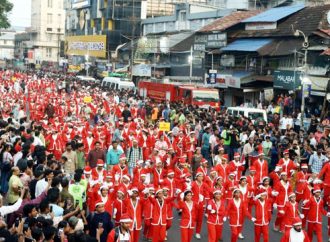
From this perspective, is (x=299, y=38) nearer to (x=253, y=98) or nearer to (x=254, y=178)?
(x=253, y=98)

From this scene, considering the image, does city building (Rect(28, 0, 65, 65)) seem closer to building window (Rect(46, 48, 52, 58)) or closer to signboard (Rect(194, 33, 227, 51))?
building window (Rect(46, 48, 52, 58))

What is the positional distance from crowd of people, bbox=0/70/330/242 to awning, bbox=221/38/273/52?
56.6 ft

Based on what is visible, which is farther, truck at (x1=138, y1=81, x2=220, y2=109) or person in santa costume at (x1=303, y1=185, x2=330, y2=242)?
truck at (x1=138, y1=81, x2=220, y2=109)

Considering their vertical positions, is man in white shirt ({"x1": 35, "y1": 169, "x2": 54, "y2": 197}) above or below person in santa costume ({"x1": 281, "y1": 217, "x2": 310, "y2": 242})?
above

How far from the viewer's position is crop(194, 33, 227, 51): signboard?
43.9 m

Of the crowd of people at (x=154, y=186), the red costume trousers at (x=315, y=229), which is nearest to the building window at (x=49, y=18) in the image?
the crowd of people at (x=154, y=186)

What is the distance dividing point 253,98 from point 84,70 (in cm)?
3886

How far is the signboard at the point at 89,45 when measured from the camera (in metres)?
75.4

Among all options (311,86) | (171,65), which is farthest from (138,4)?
(311,86)

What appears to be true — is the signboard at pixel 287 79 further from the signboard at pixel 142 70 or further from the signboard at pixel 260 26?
the signboard at pixel 142 70

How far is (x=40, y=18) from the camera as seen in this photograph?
126062 millimetres

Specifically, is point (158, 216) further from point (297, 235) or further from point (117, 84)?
point (117, 84)

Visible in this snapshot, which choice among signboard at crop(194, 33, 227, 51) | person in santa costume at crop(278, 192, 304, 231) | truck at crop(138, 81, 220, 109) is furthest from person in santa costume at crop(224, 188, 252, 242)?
signboard at crop(194, 33, 227, 51)

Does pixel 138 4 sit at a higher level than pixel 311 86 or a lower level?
higher
